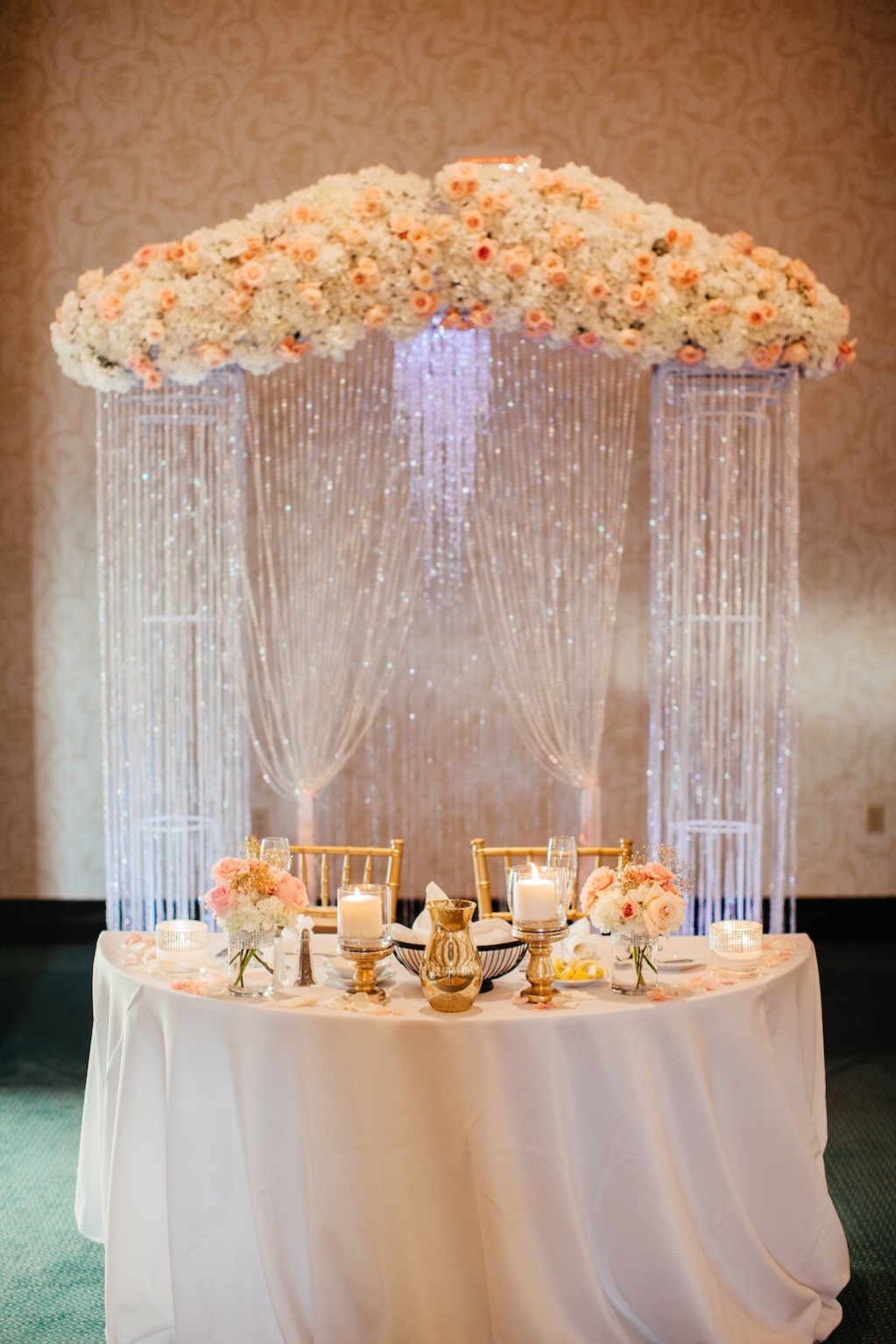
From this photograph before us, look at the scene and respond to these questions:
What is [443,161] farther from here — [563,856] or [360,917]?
[360,917]

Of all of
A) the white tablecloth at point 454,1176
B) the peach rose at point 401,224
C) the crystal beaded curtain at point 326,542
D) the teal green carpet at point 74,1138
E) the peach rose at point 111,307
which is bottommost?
the teal green carpet at point 74,1138

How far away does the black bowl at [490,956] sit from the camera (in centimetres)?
260

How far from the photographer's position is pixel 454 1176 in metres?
2.46

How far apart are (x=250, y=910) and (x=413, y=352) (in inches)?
117

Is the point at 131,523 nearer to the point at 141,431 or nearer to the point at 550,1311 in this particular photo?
the point at 141,431

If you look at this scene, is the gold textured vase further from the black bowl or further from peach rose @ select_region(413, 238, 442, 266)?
peach rose @ select_region(413, 238, 442, 266)

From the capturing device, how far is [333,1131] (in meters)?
2.47

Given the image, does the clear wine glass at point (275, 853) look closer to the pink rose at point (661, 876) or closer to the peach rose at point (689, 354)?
the pink rose at point (661, 876)

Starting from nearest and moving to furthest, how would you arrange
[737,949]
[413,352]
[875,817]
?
[737,949], [413,352], [875,817]

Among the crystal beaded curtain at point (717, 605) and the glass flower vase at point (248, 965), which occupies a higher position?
the crystal beaded curtain at point (717, 605)

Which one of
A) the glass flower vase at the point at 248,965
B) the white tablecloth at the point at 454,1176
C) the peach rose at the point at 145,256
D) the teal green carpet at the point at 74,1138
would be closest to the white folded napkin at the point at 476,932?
the white tablecloth at the point at 454,1176

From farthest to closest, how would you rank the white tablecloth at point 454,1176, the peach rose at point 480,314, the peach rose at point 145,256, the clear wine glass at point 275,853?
the peach rose at point 145,256 < the peach rose at point 480,314 < the clear wine glass at point 275,853 < the white tablecloth at point 454,1176

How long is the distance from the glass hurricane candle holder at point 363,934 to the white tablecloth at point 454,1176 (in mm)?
89

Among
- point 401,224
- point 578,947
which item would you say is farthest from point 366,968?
point 401,224
